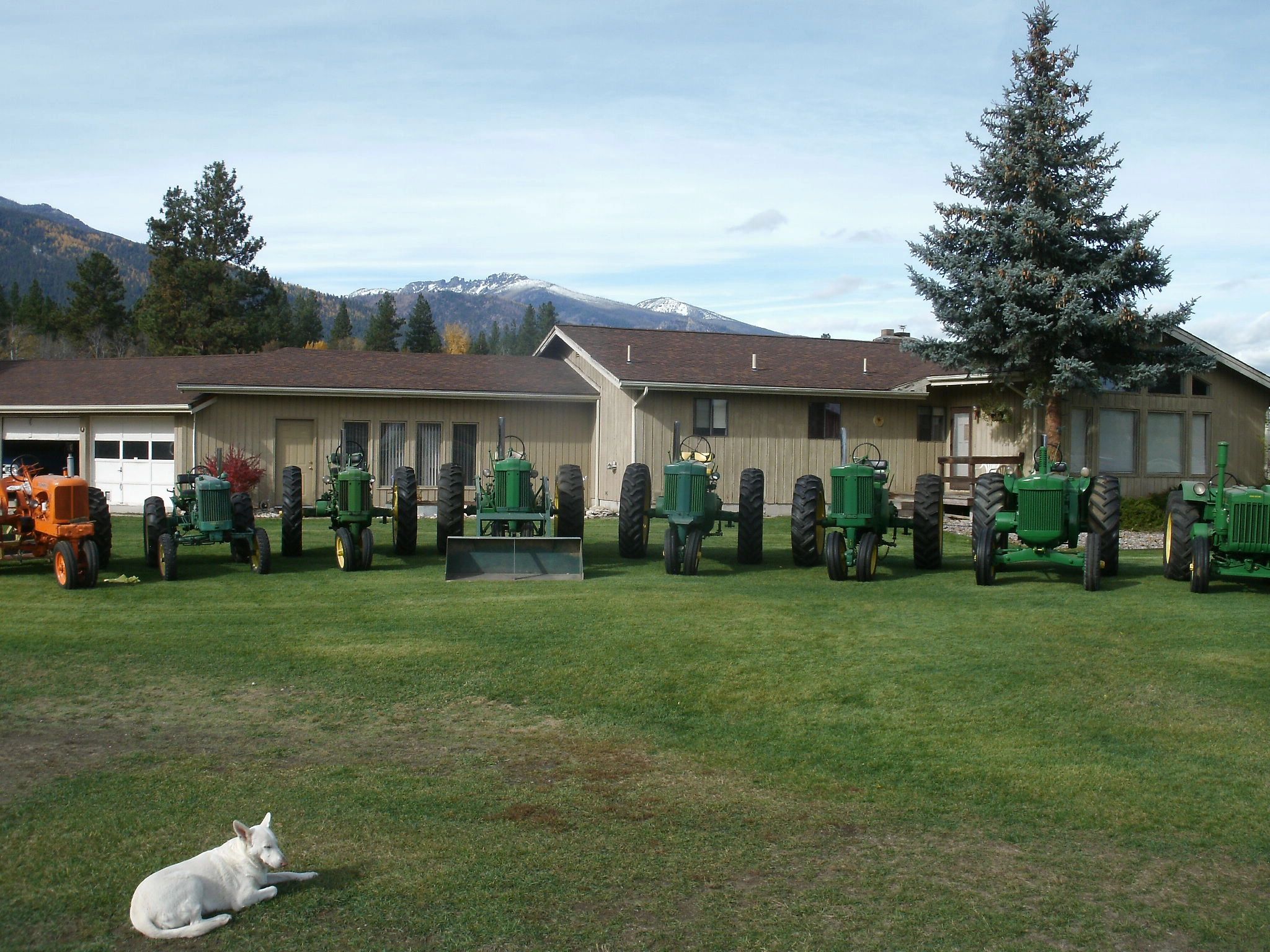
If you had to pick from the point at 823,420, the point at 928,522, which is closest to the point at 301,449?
the point at 823,420

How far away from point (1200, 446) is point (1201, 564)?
14118mm

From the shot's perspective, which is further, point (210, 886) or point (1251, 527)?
point (1251, 527)

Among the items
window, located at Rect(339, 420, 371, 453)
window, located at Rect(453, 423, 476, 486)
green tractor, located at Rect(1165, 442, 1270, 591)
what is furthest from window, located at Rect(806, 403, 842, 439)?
green tractor, located at Rect(1165, 442, 1270, 591)

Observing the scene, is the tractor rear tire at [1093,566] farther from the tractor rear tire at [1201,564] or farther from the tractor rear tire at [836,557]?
the tractor rear tire at [836,557]

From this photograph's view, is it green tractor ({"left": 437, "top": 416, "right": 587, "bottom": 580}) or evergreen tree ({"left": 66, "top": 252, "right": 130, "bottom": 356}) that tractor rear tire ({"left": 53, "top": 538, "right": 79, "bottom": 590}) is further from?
evergreen tree ({"left": 66, "top": 252, "right": 130, "bottom": 356})

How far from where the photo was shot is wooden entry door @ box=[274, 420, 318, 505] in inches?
928

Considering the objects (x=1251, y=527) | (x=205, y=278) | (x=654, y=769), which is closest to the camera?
(x=654, y=769)

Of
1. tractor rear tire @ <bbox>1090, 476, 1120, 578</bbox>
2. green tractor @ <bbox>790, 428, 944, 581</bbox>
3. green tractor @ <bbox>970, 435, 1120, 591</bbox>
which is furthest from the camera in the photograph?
green tractor @ <bbox>790, 428, 944, 581</bbox>

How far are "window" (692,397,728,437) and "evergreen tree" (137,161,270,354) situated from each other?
29.0 metres

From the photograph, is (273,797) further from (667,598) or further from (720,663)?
(667,598)

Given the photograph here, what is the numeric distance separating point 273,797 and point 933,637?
5.90 m

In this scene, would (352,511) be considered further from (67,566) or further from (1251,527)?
(1251,527)

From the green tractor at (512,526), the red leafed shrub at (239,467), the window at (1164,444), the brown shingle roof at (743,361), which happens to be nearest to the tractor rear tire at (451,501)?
the green tractor at (512,526)

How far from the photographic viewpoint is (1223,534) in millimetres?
12281
